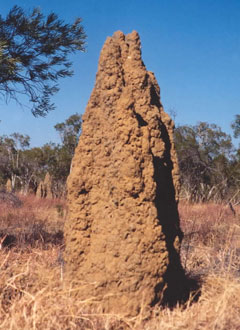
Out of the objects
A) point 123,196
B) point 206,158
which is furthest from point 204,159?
point 123,196

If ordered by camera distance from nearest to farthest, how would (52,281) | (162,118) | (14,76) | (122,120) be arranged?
(122,120) → (52,281) → (162,118) → (14,76)

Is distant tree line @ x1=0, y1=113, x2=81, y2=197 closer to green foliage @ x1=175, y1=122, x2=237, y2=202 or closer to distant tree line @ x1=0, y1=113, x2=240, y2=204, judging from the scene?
distant tree line @ x1=0, y1=113, x2=240, y2=204

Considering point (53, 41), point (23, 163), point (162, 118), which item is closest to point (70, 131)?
point (23, 163)

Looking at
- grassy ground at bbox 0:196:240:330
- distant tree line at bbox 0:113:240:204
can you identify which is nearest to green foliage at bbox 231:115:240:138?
distant tree line at bbox 0:113:240:204

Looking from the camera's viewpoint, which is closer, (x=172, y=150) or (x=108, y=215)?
(x=108, y=215)

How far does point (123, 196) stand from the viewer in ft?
11.4

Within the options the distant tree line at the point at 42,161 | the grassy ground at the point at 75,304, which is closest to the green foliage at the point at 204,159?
the distant tree line at the point at 42,161

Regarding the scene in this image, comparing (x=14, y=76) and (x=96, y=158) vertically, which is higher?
(x=14, y=76)

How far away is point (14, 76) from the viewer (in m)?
6.47

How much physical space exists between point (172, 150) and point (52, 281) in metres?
1.76

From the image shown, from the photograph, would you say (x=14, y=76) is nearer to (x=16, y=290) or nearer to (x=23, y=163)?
(x=16, y=290)

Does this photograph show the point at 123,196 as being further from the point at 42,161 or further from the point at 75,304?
the point at 42,161

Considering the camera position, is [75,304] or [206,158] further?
[206,158]

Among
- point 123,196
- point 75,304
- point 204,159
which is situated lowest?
point 75,304
